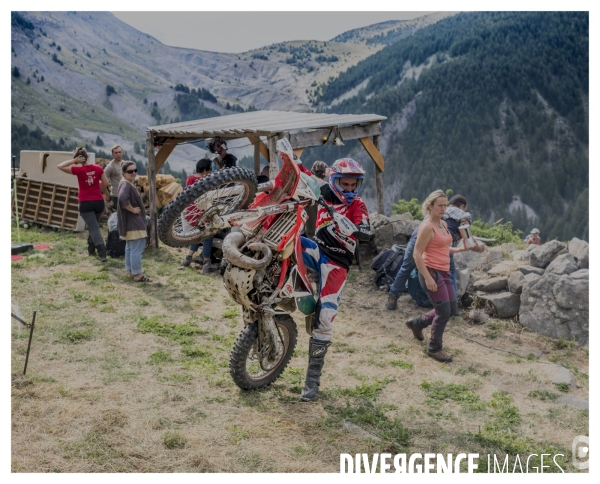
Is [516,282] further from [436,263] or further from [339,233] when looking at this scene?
[339,233]

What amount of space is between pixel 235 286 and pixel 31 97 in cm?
7244

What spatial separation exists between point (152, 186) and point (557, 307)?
7875mm

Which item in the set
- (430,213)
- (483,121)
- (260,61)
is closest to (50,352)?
(430,213)

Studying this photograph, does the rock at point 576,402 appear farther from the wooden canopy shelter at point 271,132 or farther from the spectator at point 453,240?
the wooden canopy shelter at point 271,132

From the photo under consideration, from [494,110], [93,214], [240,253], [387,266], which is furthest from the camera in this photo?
[494,110]

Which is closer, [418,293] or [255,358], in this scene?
[255,358]

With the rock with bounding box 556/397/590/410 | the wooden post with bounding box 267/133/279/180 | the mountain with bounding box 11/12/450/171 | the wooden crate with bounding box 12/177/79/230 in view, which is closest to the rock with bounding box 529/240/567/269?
the rock with bounding box 556/397/590/410

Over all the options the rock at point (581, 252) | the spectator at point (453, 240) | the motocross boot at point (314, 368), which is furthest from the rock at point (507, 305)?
the motocross boot at point (314, 368)

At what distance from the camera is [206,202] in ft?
16.7

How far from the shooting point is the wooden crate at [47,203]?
12984 mm

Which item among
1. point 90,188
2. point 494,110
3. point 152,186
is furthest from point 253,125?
point 494,110

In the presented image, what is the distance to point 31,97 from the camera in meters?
68.1

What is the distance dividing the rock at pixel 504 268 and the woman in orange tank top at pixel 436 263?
8.90 feet

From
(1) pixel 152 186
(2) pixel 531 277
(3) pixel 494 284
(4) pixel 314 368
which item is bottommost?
(4) pixel 314 368
